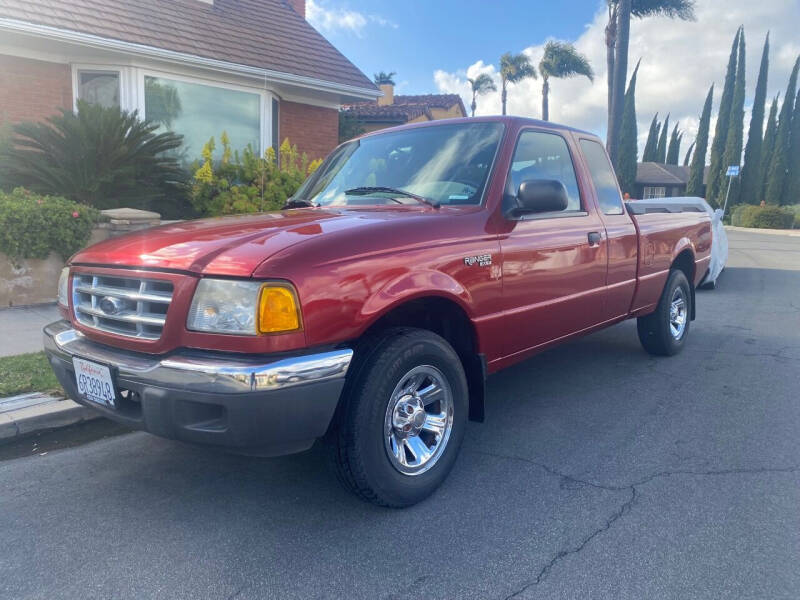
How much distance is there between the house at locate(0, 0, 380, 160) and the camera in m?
9.38

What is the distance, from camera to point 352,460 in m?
2.69

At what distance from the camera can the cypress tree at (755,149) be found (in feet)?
131

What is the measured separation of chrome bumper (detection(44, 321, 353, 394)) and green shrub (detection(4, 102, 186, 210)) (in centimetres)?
626

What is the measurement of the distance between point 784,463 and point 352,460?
8.23 ft

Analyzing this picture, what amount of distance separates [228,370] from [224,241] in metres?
0.65

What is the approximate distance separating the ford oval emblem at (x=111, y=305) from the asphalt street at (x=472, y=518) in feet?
3.15

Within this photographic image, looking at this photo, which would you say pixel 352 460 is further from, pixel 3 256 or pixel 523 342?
pixel 3 256

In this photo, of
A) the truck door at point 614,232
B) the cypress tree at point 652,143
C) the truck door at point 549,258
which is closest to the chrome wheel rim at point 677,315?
the truck door at point 614,232

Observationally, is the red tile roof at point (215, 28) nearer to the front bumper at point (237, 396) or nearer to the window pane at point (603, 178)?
the window pane at point (603, 178)

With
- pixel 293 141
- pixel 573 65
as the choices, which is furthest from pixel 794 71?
pixel 293 141

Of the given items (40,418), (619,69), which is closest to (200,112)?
(40,418)

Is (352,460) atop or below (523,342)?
below

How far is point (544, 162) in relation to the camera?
13.5ft

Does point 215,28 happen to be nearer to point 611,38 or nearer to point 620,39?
point 620,39
